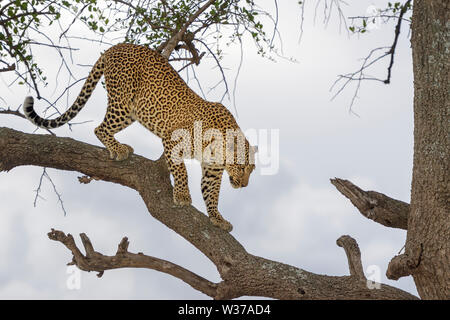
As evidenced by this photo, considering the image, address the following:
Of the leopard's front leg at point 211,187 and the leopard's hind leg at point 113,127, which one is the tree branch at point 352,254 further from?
the leopard's hind leg at point 113,127

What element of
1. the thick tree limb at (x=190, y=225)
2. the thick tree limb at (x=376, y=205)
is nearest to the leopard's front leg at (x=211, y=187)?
the thick tree limb at (x=190, y=225)

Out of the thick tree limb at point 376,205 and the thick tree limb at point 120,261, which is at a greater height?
the thick tree limb at point 376,205

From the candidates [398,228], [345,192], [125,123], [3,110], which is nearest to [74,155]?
[125,123]

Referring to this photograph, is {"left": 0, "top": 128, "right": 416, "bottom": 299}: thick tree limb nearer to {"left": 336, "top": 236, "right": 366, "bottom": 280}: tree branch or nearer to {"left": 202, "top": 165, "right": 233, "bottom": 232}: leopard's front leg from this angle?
{"left": 336, "top": 236, "right": 366, "bottom": 280}: tree branch

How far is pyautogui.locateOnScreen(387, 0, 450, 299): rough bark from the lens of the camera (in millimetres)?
5719

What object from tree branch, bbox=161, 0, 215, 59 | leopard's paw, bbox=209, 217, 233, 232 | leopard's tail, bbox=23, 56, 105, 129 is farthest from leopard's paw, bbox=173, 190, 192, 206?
tree branch, bbox=161, 0, 215, 59

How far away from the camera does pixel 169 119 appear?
720cm

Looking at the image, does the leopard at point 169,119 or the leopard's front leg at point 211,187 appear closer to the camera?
the leopard at point 169,119

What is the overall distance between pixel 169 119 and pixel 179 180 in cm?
71

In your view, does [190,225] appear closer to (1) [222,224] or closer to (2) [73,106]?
(1) [222,224]

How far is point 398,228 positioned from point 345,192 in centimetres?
77

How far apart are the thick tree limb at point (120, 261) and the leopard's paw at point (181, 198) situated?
0.71 m

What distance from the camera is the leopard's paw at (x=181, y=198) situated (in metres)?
6.97
